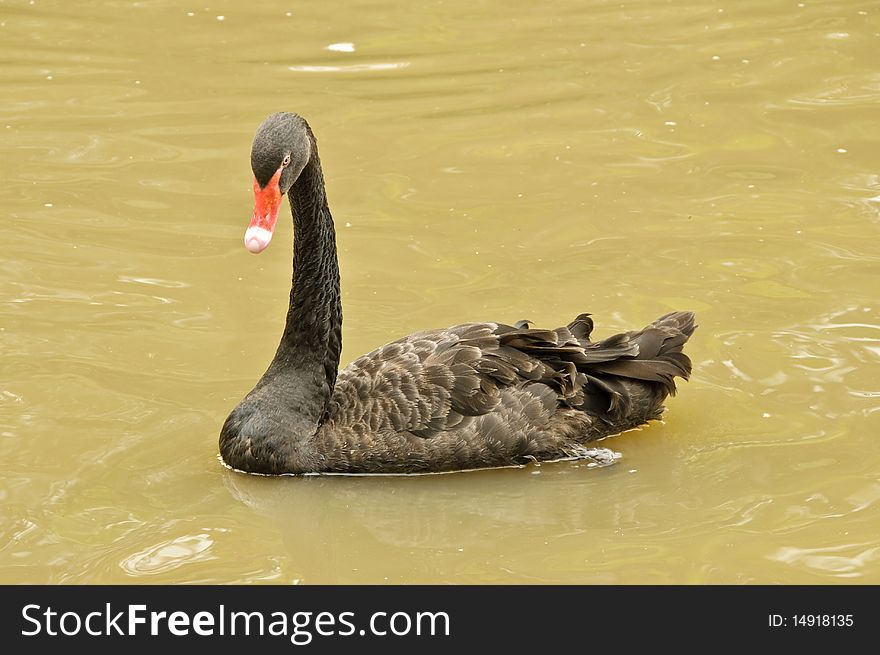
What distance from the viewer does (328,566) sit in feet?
17.6

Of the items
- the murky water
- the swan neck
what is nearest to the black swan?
the swan neck

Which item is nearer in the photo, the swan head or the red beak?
the red beak

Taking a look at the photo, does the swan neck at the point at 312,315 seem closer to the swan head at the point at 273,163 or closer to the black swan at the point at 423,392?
the black swan at the point at 423,392

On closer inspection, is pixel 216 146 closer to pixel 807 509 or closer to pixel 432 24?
pixel 432 24

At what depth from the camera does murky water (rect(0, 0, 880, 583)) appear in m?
5.53

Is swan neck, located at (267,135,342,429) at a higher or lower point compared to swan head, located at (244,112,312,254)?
lower

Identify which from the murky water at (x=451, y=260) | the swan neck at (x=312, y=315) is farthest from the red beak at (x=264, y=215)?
the murky water at (x=451, y=260)

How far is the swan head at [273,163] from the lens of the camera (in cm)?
552

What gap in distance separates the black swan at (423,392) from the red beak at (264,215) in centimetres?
21

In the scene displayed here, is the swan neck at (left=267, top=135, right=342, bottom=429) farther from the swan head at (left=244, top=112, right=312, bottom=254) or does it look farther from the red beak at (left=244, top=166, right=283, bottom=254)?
the red beak at (left=244, top=166, right=283, bottom=254)

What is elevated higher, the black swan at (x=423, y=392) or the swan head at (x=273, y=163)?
the swan head at (x=273, y=163)

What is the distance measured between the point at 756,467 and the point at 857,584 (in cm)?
97

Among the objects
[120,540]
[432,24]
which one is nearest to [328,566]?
[120,540]

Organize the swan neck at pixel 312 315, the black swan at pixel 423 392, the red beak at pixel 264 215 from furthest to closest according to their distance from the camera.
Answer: the swan neck at pixel 312 315 < the black swan at pixel 423 392 < the red beak at pixel 264 215
